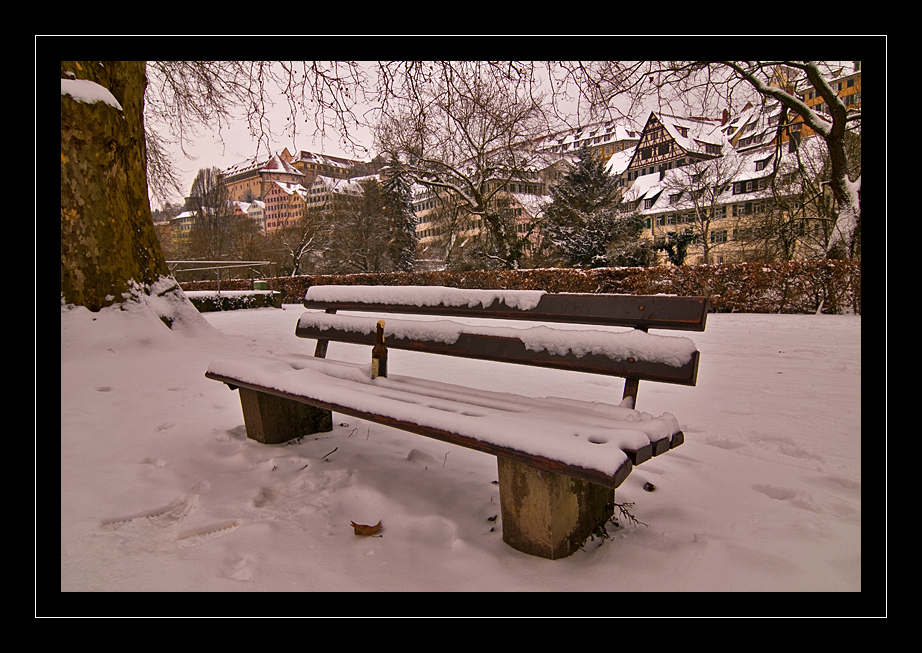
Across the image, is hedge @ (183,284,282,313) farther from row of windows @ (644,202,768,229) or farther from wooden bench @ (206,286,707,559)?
row of windows @ (644,202,768,229)

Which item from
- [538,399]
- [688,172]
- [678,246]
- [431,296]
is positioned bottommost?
[538,399]

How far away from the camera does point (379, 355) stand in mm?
2740

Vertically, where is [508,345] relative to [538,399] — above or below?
above

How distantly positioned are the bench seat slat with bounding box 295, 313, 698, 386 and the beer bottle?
0.20ft

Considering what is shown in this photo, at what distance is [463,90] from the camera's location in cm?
637

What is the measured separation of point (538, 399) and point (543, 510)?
1.83 ft

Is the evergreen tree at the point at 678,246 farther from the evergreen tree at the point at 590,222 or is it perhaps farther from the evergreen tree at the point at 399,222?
the evergreen tree at the point at 399,222

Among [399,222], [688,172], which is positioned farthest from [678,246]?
[399,222]

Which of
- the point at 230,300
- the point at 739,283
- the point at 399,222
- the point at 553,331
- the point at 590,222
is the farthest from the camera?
the point at 399,222

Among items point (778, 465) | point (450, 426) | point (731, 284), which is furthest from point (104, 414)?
point (731, 284)

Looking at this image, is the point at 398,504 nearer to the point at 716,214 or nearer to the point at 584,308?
the point at 584,308

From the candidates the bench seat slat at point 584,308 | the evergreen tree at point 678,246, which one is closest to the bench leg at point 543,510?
the bench seat slat at point 584,308

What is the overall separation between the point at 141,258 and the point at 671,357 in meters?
5.49

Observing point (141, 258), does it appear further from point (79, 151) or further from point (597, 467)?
point (597, 467)
